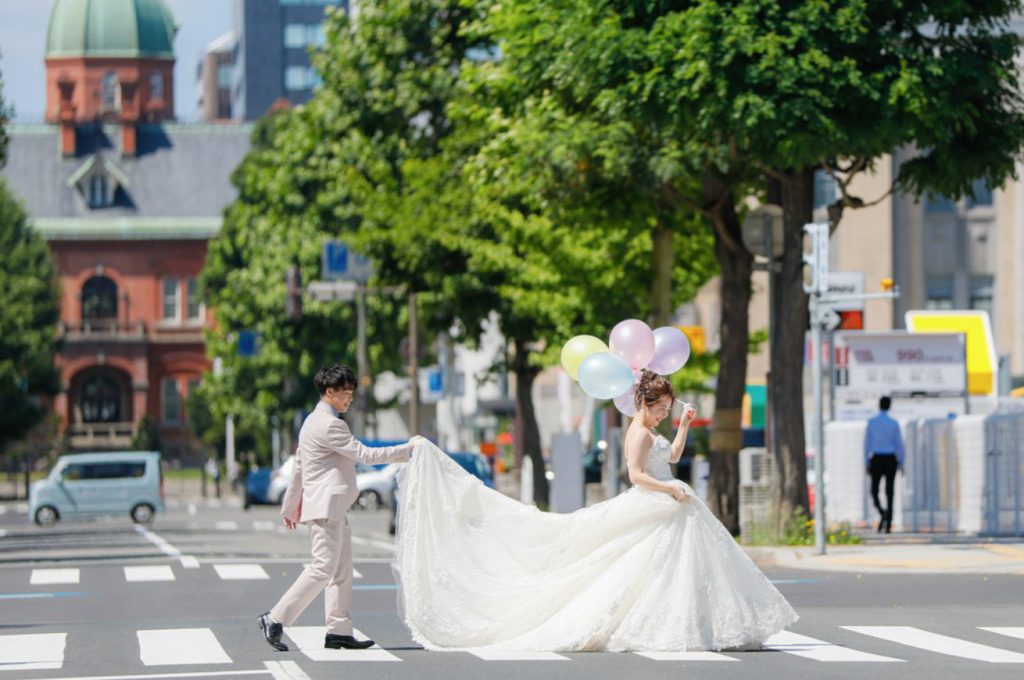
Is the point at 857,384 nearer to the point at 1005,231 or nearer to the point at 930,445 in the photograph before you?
the point at 930,445

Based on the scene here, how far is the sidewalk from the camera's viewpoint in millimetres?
21750

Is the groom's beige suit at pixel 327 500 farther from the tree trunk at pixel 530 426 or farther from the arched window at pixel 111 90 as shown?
the arched window at pixel 111 90

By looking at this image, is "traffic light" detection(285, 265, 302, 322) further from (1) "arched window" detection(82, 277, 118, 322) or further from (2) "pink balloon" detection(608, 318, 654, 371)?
(1) "arched window" detection(82, 277, 118, 322)

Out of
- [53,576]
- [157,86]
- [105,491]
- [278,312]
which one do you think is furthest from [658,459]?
[157,86]

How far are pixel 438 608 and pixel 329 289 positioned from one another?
39.6 meters

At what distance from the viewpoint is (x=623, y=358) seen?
14859 millimetres

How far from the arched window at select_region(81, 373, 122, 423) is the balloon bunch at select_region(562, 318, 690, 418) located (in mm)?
111333

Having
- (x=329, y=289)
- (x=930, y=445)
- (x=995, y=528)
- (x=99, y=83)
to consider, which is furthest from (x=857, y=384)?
(x=99, y=83)

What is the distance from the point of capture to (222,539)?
36.6 metres

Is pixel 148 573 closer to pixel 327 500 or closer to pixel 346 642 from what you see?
pixel 346 642

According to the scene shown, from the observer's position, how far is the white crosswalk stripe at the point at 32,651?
13.0 m

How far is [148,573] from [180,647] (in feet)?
35.5

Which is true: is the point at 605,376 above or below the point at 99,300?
below

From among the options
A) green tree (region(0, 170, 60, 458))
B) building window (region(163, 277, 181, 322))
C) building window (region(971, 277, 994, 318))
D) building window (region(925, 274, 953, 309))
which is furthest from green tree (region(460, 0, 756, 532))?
building window (region(163, 277, 181, 322))
